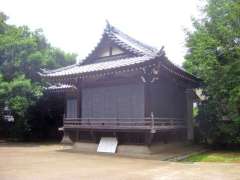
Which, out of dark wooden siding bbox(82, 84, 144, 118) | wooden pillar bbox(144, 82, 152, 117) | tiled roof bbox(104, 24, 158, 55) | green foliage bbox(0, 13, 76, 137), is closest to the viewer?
wooden pillar bbox(144, 82, 152, 117)

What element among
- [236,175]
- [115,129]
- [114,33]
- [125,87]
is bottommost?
[236,175]

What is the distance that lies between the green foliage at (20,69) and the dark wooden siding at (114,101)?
583cm

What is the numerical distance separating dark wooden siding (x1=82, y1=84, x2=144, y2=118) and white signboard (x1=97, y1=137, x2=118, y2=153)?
4.71 ft

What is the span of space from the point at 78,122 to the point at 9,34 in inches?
463

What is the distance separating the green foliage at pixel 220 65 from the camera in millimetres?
18766

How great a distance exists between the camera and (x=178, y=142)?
21125 mm

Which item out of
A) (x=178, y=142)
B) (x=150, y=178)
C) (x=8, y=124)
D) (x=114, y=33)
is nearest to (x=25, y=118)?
(x=8, y=124)

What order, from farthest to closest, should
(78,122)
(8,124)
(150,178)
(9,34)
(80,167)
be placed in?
(8,124), (9,34), (78,122), (80,167), (150,178)

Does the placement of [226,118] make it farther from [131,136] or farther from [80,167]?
[80,167]

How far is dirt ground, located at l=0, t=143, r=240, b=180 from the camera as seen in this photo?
435 inches

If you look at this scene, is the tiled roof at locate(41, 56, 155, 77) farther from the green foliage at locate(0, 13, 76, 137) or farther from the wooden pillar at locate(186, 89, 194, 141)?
the wooden pillar at locate(186, 89, 194, 141)

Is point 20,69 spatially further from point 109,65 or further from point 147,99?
point 147,99

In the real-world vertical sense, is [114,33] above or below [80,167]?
above

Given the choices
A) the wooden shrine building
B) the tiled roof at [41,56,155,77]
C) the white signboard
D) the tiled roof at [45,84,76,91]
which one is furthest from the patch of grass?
the tiled roof at [45,84,76,91]
